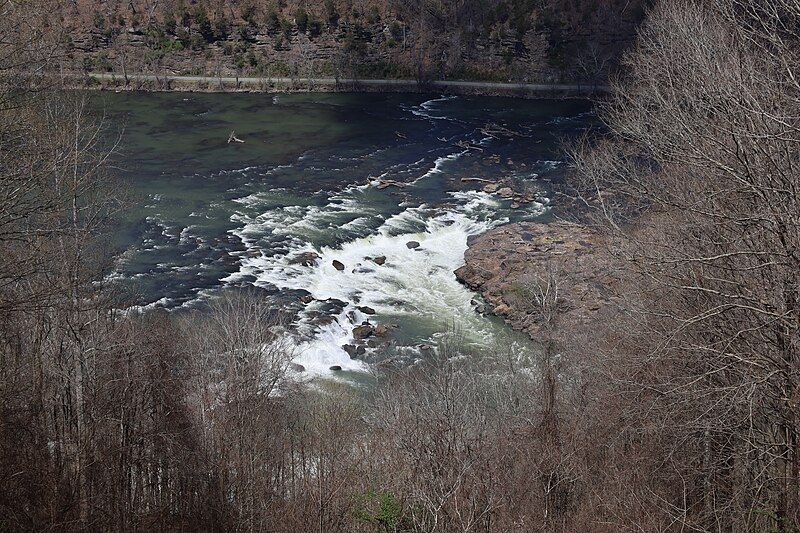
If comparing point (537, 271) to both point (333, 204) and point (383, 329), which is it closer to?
point (383, 329)

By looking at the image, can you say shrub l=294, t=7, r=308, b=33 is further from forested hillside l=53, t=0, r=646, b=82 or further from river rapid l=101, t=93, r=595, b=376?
river rapid l=101, t=93, r=595, b=376

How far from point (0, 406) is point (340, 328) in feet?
49.9

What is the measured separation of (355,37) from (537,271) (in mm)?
52212

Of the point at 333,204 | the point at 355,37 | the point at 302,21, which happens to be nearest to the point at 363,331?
the point at 333,204

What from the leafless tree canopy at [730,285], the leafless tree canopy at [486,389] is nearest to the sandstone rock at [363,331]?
the leafless tree canopy at [486,389]

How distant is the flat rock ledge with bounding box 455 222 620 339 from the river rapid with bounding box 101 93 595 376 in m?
Result: 0.89

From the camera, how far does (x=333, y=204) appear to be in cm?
4084

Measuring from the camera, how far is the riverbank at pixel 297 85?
71188 mm

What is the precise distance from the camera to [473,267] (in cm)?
3325

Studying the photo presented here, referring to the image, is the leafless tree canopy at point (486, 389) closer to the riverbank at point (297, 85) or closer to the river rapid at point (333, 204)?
the river rapid at point (333, 204)

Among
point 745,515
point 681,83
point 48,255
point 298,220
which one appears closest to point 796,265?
point 745,515

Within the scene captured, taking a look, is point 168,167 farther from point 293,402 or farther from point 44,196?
point 44,196

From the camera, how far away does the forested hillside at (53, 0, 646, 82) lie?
242ft

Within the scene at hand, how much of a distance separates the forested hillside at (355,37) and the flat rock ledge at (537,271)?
38.8 m
